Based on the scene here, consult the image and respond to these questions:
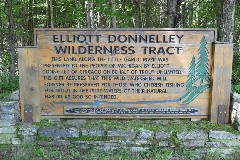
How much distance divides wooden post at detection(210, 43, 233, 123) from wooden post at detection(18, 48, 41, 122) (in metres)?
2.66

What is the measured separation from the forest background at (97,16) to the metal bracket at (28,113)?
1838 millimetres

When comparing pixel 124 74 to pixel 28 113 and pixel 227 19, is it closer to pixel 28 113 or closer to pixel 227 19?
pixel 28 113

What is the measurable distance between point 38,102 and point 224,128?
2.82 metres

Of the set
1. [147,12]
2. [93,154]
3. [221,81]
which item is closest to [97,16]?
[147,12]

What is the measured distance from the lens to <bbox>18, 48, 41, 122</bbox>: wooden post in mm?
4188

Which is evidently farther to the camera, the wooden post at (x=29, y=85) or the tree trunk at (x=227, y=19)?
the tree trunk at (x=227, y=19)

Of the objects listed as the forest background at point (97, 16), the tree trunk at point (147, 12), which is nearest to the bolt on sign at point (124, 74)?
the forest background at point (97, 16)

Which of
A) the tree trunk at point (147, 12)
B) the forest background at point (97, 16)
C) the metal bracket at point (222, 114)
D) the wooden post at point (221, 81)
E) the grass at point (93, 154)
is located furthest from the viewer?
the tree trunk at point (147, 12)

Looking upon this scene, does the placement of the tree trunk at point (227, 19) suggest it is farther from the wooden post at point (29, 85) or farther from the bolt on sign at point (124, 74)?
the wooden post at point (29, 85)

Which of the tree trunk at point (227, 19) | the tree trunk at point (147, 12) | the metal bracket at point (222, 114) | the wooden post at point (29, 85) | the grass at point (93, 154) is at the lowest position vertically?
the grass at point (93, 154)

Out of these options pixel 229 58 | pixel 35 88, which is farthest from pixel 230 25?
pixel 35 88

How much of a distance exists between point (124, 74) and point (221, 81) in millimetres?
1456

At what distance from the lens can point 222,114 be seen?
4.30 metres

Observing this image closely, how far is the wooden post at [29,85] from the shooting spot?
419cm
